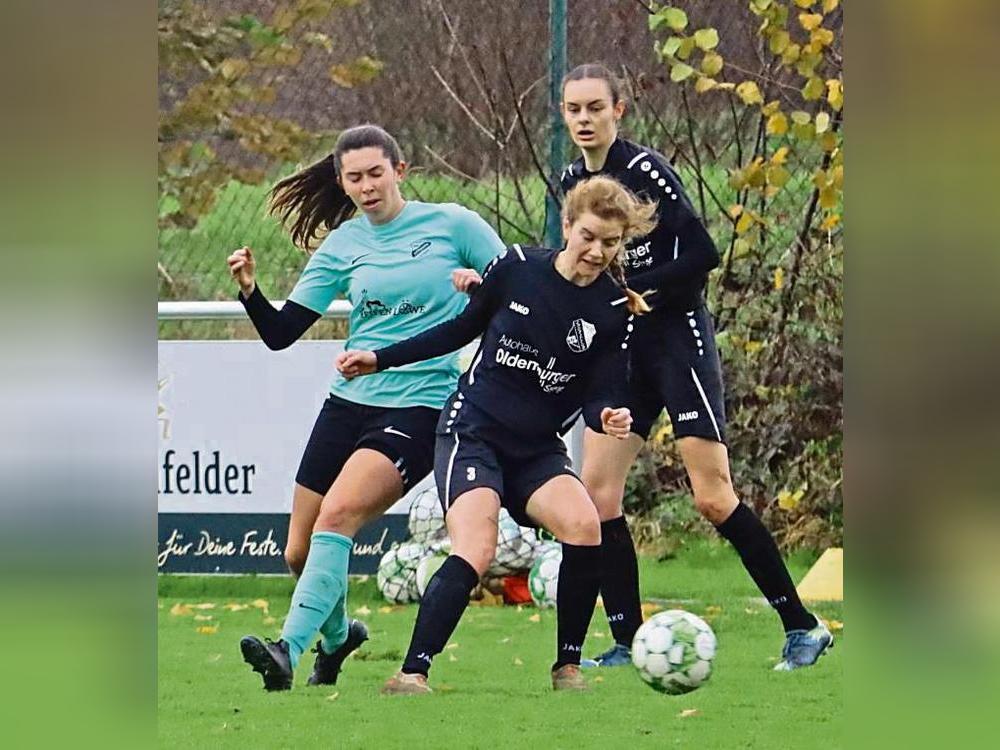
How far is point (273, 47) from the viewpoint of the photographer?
29.4 feet

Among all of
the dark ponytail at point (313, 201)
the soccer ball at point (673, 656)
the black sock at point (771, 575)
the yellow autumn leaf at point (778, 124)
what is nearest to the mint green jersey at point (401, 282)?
the dark ponytail at point (313, 201)

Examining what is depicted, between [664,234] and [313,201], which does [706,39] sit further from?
[313,201]

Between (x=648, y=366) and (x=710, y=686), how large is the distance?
3.32ft

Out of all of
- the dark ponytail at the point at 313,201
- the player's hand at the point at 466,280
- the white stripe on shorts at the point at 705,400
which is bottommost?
the white stripe on shorts at the point at 705,400

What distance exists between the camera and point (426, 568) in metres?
7.20

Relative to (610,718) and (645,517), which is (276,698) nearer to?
(610,718)

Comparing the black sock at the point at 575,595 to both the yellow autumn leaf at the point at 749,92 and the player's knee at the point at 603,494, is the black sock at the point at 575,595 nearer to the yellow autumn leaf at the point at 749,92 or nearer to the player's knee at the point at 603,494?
the player's knee at the point at 603,494

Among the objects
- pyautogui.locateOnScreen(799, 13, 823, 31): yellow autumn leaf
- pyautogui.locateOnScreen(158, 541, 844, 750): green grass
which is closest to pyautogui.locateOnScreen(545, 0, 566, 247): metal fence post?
pyautogui.locateOnScreen(799, 13, 823, 31): yellow autumn leaf

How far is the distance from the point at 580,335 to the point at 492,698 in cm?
111

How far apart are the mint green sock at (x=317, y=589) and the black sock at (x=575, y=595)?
65cm

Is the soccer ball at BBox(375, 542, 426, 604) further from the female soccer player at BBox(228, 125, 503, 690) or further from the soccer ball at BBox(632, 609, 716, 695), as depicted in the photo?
the soccer ball at BBox(632, 609, 716, 695)

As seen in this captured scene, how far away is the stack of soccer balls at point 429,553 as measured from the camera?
7164 millimetres

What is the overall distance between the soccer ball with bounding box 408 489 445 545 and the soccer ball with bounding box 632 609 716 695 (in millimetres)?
2189
